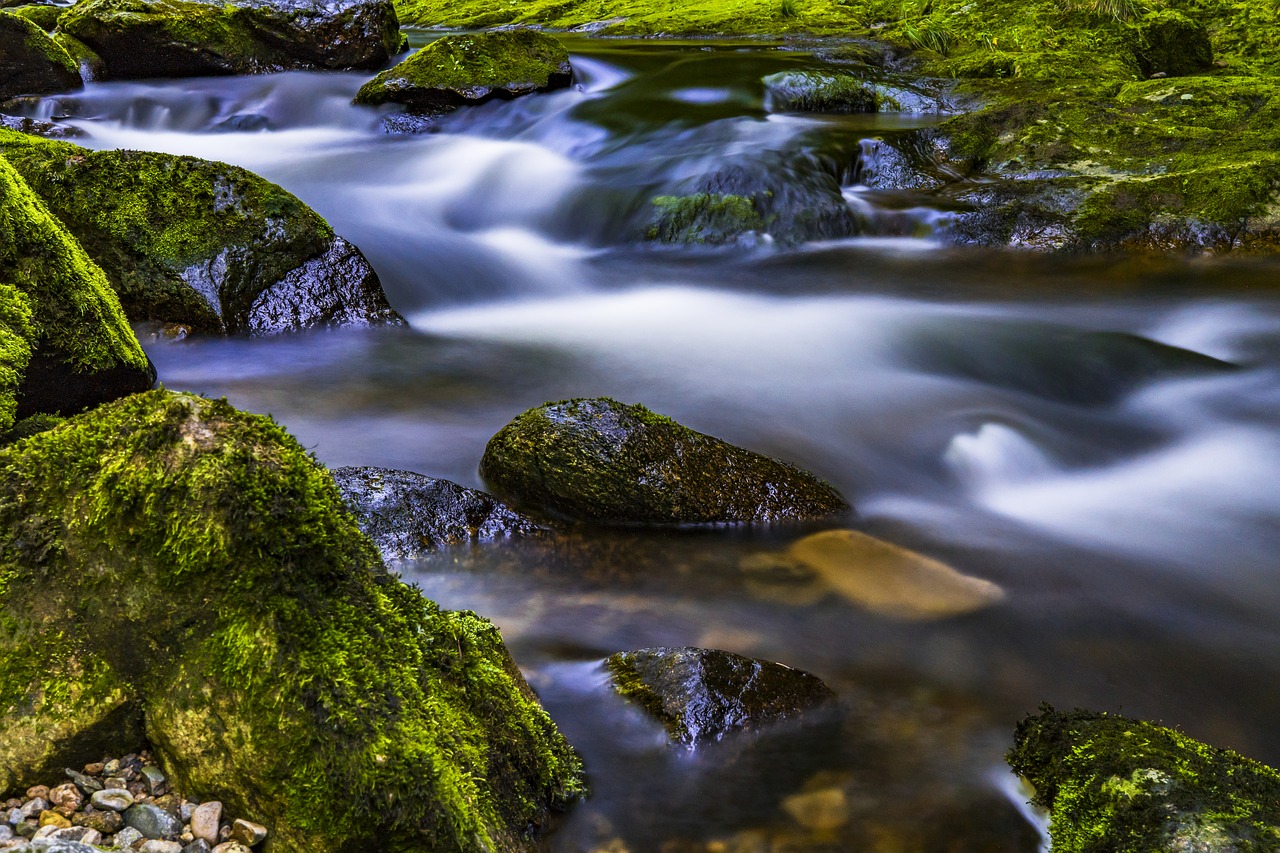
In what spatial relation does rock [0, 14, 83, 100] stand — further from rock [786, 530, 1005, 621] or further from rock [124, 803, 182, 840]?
rock [124, 803, 182, 840]

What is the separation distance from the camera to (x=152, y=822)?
6.57ft

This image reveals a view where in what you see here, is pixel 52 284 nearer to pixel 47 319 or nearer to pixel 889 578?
pixel 47 319

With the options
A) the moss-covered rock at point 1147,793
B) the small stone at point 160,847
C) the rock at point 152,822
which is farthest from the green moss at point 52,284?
the moss-covered rock at point 1147,793

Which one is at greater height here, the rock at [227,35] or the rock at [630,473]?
the rock at [227,35]

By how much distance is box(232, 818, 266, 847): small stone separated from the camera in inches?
79.7

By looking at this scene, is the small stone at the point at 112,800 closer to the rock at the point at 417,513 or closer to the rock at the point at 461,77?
the rock at the point at 417,513

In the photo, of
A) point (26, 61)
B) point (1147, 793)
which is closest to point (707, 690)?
point (1147, 793)

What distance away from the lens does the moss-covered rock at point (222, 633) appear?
2010mm

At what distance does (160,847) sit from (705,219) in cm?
918

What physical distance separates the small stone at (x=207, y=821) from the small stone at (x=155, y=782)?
111 millimetres

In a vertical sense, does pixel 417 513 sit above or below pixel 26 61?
below

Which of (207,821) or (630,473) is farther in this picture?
(630,473)

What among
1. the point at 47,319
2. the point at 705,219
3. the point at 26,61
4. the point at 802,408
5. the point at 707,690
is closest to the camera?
→ the point at 707,690

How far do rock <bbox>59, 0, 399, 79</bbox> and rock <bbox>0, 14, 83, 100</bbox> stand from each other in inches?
49.2
